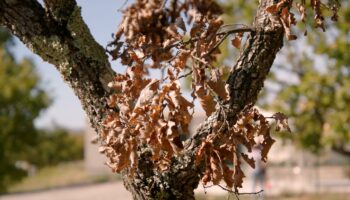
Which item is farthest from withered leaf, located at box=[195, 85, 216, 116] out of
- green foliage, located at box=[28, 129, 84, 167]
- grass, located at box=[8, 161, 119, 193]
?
green foliage, located at box=[28, 129, 84, 167]

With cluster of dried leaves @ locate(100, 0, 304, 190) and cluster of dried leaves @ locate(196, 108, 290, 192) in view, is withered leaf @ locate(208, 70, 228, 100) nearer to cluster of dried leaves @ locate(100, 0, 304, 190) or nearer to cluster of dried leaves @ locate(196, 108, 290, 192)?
cluster of dried leaves @ locate(100, 0, 304, 190)

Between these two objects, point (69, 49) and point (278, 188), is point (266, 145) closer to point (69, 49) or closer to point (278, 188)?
point (69, 49)

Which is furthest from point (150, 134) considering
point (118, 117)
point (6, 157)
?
point (6, 157)

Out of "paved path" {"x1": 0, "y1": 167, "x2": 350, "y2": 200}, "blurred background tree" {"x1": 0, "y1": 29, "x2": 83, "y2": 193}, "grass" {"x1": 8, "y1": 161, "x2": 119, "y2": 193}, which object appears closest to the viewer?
"paved path" {"x1": 0, "y1": 167, "x2": 350, "y2": 200}

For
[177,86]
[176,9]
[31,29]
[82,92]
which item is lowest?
[177,86]

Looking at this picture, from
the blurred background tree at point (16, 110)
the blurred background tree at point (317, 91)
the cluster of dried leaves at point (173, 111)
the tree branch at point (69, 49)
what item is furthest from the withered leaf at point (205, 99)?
the blurred background tree at point (16, 110)

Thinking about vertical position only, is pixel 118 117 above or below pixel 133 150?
above

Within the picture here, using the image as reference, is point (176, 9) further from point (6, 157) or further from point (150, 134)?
point (6, 157)
